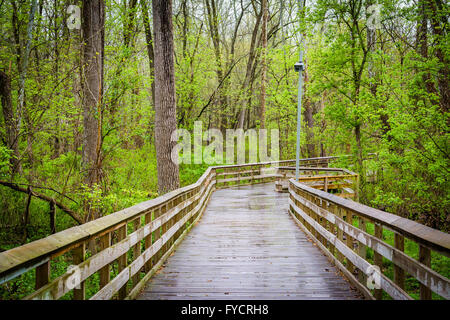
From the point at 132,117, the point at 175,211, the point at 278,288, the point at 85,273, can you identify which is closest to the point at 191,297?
the point at 278,288

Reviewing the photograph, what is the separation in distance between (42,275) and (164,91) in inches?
306

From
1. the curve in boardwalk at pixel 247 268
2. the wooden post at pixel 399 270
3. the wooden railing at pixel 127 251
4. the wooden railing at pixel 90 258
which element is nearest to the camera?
the wooden railing at pixel 90 258

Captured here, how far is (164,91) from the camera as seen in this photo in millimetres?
9367

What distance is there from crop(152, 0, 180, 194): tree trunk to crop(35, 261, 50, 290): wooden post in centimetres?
735

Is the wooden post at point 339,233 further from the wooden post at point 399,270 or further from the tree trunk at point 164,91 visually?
the tree trunk at point 164,91

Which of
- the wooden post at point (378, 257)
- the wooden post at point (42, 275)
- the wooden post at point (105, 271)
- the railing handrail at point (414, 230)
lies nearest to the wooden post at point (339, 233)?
the railing handrail at point (414, 230)

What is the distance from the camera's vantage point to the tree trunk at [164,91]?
9.04 metres

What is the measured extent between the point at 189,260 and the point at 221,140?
19.9 metres

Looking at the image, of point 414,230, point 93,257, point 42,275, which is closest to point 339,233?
point 414,230

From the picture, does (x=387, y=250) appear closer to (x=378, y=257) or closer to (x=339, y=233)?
(x=378, y=257)

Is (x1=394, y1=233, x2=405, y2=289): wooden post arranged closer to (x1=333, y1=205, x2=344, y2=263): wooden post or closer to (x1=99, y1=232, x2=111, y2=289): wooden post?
(x1=333, y1=205, x2=344, y2=263): wooden post

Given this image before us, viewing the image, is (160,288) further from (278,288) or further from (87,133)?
(87,133)

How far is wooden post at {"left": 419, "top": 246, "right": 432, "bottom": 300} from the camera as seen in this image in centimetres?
246

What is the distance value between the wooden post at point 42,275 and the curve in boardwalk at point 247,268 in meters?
1.78
